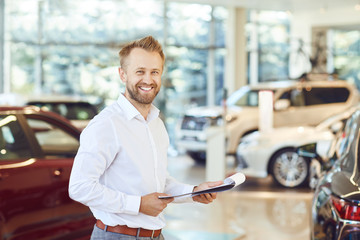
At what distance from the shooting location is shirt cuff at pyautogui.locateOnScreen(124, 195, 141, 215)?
2.76 metres

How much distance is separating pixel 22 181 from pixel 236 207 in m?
4.84

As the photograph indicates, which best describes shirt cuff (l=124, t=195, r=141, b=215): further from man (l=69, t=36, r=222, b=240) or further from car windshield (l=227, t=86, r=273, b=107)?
car windshield (l=227, t=86, r=273, b=107)

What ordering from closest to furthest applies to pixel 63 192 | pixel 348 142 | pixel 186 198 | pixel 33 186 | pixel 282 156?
1. pixel 186 198
2. pixel 348 142
3. pixel 33 186
4. pixel 63 192
5. pixel 282 156

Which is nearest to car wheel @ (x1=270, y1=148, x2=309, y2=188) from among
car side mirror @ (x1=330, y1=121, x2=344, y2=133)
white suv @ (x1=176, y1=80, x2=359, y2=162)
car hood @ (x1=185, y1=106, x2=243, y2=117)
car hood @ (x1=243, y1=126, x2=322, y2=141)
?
car hood @ (x1=243, y1=126, x2=322, y2=141)

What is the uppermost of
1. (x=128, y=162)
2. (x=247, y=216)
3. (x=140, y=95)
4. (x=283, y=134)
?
(x=140, y=95)

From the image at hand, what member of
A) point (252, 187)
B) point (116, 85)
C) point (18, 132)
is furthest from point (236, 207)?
point (116, 85)

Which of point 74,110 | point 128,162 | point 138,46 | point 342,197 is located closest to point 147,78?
point 138,46

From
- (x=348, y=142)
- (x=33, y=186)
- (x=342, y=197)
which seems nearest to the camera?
(x=342, y=197)

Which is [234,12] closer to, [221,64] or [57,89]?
[221,64]

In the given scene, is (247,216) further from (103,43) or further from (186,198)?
(103,43)

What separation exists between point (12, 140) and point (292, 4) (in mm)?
14327

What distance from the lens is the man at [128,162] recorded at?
2.75m

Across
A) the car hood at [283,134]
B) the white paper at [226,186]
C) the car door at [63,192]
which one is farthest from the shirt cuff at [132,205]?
the car hood at [283,134]

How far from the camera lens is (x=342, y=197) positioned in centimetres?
420
